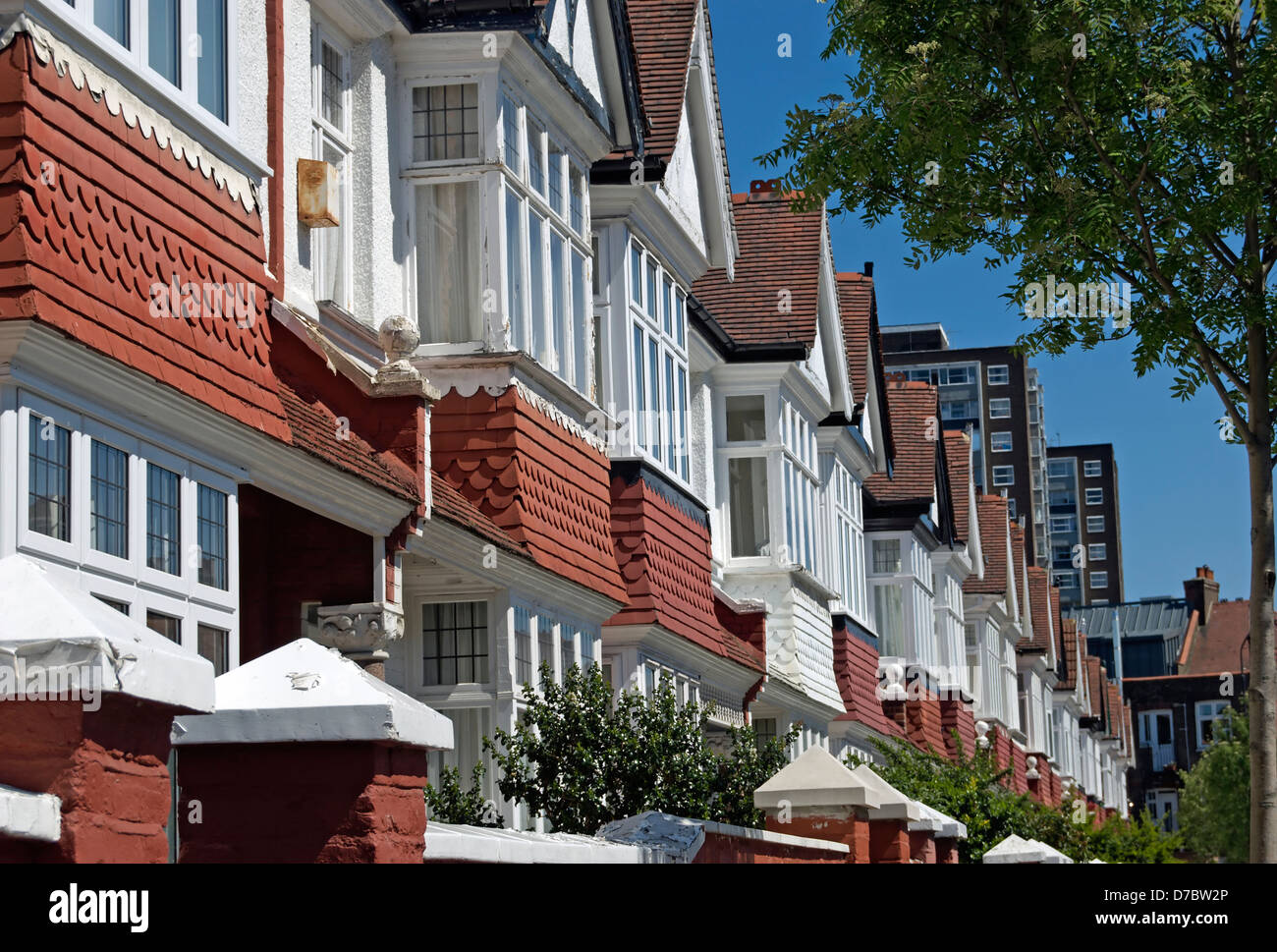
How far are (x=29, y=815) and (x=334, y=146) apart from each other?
10071mm

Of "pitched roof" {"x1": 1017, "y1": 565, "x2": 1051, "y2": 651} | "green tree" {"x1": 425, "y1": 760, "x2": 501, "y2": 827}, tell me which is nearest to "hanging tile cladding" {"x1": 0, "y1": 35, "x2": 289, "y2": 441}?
"green tree" {"x1": 425, "y1": 760, "x2": 501, "y2": 827}

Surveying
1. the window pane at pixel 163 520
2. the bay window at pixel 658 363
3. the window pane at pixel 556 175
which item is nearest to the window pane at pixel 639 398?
the bay window at pixel 658 363

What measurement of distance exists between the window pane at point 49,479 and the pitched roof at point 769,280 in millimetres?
18838

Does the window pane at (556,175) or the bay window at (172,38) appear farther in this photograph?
the window pane at (556,175)

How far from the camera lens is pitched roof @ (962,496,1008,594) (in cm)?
5444

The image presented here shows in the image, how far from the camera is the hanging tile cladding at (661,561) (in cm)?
1928

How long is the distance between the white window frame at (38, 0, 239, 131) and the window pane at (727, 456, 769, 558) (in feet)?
59.5

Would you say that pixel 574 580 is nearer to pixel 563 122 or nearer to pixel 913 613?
pixel 563 122

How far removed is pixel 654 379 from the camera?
2083 cm

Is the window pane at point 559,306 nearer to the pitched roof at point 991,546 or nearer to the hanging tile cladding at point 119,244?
the hanging tile cladding at point 119,244

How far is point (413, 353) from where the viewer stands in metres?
14.0

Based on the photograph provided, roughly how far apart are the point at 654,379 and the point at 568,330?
14.5 ft

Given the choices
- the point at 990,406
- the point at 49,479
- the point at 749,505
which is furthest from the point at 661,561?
the point at 990,406

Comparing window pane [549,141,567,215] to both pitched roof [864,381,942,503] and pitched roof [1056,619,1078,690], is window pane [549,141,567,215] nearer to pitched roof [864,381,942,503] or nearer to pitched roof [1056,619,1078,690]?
pitched roof [864,381,942,503]
